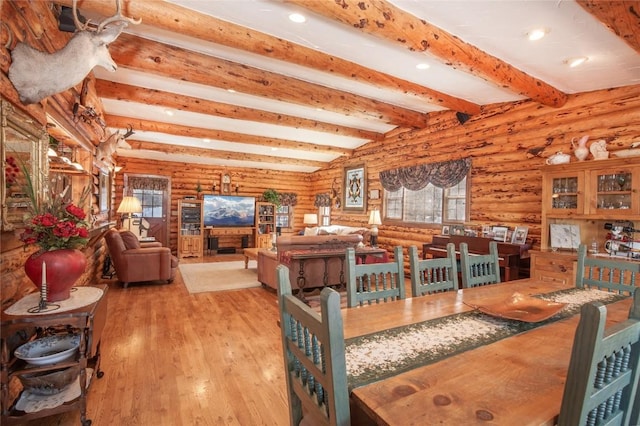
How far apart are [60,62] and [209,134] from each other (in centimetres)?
455

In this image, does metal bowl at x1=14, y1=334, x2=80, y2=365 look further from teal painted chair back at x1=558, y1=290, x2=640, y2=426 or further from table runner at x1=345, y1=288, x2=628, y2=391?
teal painted chair back at x1=558, y1=290, x2=640, y2=426

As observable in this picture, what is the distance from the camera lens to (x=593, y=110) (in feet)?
12.6

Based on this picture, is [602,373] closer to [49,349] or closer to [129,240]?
[49,349]

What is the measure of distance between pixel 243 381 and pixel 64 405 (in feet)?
3.65

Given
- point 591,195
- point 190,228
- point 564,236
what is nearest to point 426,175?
→ point 564,236

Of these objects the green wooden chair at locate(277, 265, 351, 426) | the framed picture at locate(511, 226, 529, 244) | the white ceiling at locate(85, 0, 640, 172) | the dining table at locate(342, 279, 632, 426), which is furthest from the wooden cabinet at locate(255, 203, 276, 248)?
the green wooden chair at locate(277, 265, 351, 426)

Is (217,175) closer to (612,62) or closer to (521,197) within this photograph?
(521,197)

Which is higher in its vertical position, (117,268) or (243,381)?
(117,268)

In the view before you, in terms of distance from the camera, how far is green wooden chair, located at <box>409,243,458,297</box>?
2109mm

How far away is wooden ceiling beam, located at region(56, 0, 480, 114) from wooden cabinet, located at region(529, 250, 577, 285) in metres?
2.61

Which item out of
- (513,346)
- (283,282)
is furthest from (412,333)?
(283,282)

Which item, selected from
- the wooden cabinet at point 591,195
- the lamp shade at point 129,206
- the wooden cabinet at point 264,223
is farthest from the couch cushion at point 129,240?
the wooden cabinet at point 591,195

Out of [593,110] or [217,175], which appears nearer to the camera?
[593,110]

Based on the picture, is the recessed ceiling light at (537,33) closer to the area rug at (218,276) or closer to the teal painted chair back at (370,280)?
the teal painted chair back at (370,280)
